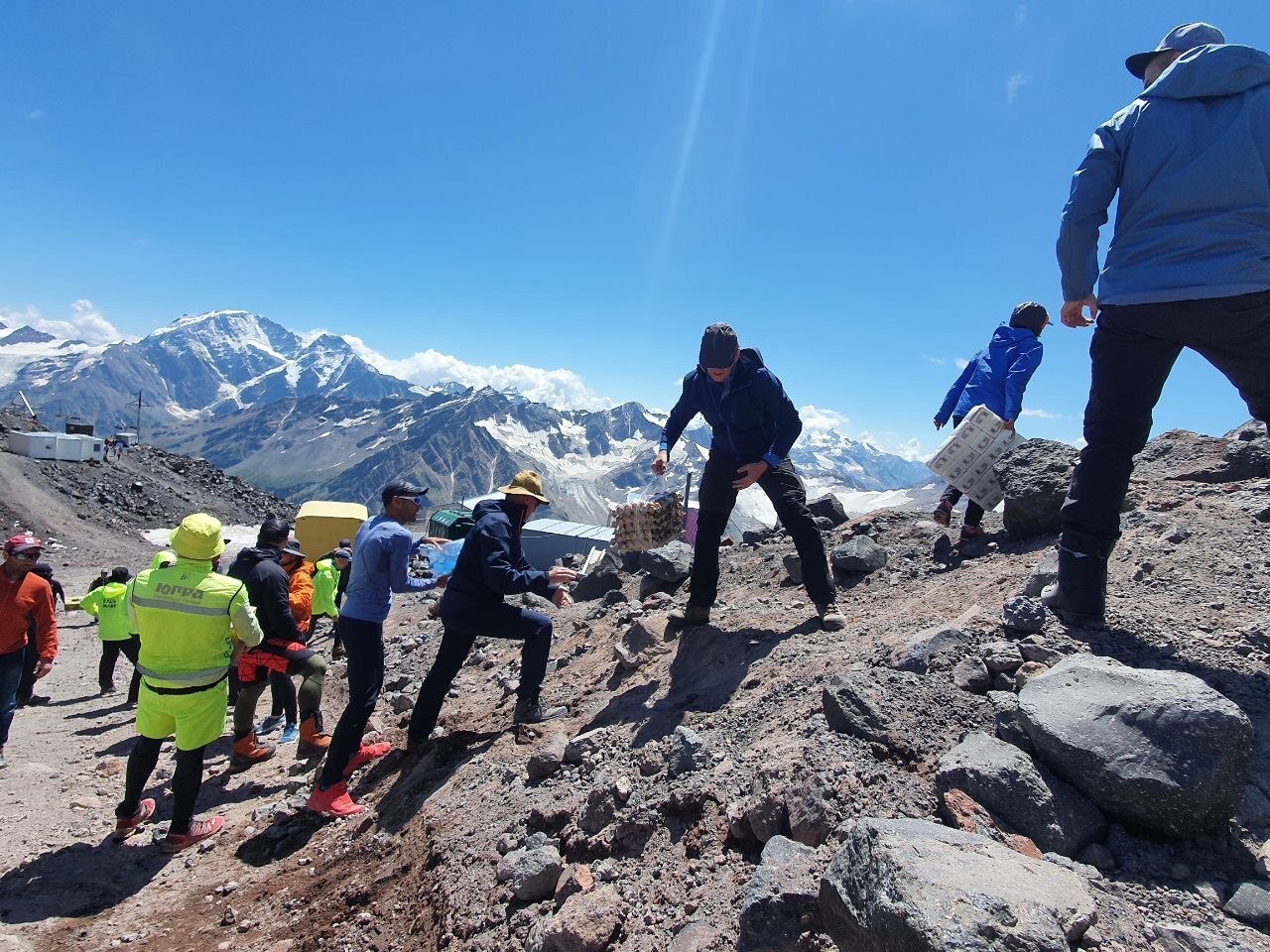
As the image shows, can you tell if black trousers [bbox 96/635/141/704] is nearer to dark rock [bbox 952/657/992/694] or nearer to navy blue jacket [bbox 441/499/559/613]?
navy blue jacket [bbox 441/499/559/613]

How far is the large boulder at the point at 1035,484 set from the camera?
6.34m

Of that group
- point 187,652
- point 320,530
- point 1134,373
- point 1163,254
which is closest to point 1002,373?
point 1134,373

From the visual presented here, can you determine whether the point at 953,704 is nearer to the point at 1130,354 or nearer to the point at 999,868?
the point at 999,868

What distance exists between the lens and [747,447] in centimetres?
591

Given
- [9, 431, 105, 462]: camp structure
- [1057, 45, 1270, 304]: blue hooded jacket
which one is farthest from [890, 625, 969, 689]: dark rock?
[9, 431, 105, 462]: camp structure

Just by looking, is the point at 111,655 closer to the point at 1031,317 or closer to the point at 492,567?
the point at 492,567

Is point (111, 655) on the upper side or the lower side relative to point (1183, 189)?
lower

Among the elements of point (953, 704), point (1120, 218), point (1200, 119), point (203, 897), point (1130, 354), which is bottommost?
point (203, 897)

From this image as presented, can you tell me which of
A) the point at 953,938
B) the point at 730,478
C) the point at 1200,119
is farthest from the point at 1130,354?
the point at 953,938

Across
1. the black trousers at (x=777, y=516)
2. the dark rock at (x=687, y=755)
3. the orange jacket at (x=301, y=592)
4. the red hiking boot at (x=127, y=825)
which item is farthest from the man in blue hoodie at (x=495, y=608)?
the orange jacket at (x=301, y=592)

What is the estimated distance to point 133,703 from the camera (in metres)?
10.8

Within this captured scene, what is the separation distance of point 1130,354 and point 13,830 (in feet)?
32.0

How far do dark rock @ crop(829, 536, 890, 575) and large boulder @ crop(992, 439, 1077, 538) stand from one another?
4.23 feet

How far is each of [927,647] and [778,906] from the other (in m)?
2.10
